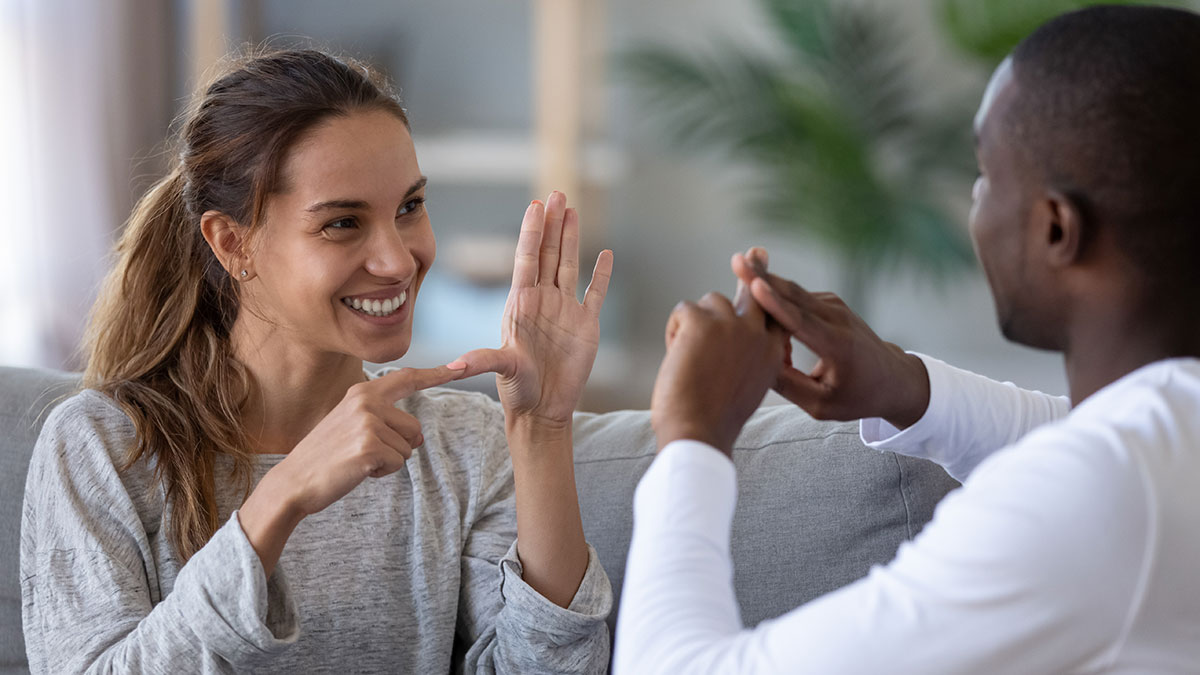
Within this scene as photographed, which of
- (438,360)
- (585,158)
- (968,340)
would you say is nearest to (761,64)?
(585,158)

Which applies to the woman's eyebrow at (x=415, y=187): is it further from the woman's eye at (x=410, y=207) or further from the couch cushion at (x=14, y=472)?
the couch cushion at (x=14, y=472)

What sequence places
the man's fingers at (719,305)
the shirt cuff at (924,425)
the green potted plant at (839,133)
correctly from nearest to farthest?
the man's fingers at (719,305) < the shirt cuff at (924,425) < the green potted plant at (839,133)

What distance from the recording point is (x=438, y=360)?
13.3 feet

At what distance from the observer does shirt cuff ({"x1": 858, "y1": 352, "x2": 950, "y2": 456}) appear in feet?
3.55

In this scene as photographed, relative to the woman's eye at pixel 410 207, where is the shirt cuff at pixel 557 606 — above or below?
below

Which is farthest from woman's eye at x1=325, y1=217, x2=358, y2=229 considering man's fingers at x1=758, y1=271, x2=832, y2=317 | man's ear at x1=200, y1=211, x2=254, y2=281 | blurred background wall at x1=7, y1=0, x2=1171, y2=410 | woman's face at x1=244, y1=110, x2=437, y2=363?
blurred background wall at x1=7, y1=0, x2=1171, y2=410

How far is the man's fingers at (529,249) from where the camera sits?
1.30 meters

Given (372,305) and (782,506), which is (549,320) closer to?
(372,305)

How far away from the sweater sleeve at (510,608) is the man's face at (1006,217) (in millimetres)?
663

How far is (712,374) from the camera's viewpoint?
82cm

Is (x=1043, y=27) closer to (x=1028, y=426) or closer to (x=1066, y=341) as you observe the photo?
(x=1066, y=341)

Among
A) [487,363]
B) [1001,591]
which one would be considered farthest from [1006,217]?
[487,363]

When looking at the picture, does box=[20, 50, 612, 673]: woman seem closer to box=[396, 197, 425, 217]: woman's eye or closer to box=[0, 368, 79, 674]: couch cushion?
box=[396, 197, 425, 217]: woman's eye

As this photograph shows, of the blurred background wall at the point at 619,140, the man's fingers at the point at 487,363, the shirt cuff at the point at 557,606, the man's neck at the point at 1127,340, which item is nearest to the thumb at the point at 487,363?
the man's fingers at the point at 487,363
